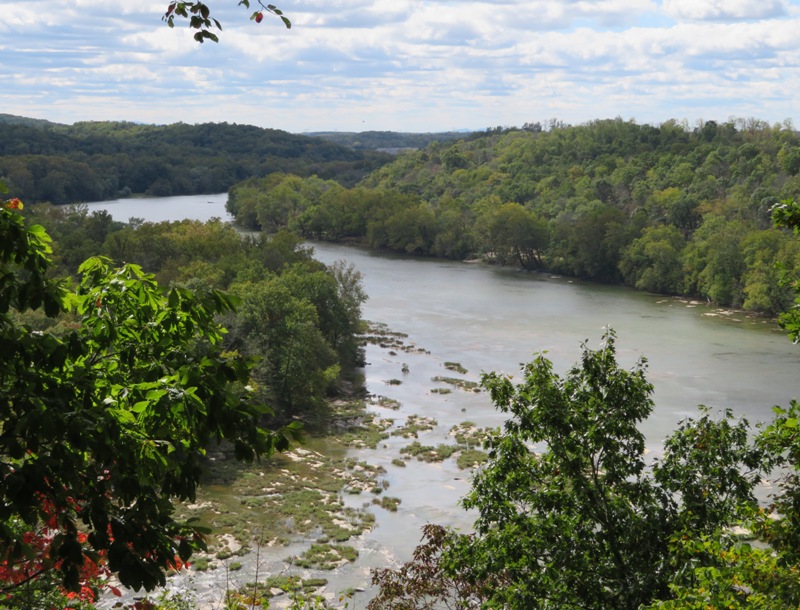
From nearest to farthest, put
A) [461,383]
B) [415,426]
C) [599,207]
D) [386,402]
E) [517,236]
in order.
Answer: [415,426] → [386,402] → [461,383] → [517,236] → [599,207]

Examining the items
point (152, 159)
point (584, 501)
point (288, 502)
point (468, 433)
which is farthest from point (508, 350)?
point (152, 159)

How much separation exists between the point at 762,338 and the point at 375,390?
20.3m

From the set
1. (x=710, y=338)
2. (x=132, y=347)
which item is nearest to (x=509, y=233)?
(x=710, y=338)

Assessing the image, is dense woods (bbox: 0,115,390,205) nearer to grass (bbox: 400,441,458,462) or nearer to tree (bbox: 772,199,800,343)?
grass (bbox: 400,441,458,462)

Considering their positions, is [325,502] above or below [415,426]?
below

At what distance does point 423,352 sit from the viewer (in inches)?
1684

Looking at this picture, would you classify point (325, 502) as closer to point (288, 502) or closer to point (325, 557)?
point (288, 502)

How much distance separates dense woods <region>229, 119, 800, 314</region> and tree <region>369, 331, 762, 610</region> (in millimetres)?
38064

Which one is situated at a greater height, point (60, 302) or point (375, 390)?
point (60, 302)

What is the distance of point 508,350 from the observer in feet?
138

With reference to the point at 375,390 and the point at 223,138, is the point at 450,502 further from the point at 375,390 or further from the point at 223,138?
the point at 223,138

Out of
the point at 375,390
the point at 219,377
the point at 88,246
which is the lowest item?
the point at 375,390

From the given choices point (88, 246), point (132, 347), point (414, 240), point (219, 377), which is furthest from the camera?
point (414, 240)

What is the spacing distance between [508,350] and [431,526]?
3141 centimetres
